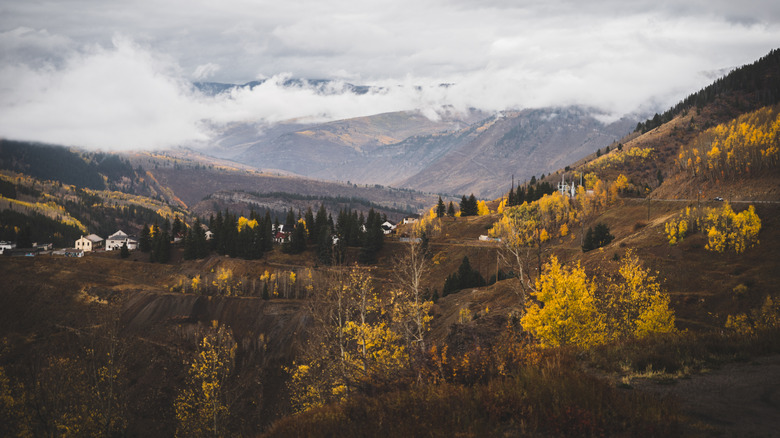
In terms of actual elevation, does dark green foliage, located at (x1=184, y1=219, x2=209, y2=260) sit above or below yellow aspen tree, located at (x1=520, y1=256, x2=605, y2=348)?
below

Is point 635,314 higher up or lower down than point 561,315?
lower down

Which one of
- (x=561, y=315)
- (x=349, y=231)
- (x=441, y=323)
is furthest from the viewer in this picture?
(x=349, y=231)

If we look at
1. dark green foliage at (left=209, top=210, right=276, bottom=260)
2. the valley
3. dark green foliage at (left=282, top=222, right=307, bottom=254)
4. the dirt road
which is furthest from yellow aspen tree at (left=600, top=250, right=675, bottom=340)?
dark green foliage at (left=209, top=210, right=276, bottom=260)

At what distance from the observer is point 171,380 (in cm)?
6775

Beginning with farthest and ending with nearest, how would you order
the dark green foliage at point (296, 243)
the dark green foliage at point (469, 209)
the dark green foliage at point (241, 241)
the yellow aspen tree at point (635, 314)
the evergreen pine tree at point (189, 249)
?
the dark green foliage at point (469, 209) → the dark green foliage at point (296, 243) → the evergreen pine tree at point (189, 249) → the dark green foliage at point (241, 241) → the yellow aspen tree at point (635, 314)

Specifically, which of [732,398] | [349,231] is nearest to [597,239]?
[349,231]

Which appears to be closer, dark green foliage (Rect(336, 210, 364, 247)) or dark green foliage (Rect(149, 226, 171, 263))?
dark green foliage (Rect(149, 226, 171, 263))

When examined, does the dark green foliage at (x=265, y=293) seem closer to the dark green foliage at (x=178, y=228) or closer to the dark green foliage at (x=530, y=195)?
the dark green foliage at (x=178, y=228)

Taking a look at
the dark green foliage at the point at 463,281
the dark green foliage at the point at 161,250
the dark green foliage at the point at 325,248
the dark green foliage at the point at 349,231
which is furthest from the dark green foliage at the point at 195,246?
the dark green foliage at the point at 463,281

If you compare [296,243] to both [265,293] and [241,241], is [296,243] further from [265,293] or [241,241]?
[265,293]

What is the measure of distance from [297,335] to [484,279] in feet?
138

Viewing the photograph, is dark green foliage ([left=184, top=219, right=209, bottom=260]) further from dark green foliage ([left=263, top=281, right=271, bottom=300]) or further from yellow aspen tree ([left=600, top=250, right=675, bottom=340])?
yellow aspen tree ([left=600, top=250, right=675, bottom=340])

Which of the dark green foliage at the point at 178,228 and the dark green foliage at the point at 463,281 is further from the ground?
the dark green foliage at the point at 178,228

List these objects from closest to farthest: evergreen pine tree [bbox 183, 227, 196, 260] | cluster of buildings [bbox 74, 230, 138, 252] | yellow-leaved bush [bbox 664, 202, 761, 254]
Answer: yellow-leaved bush [bbox 664, 202, 761, 254]
evergreen pine tree [bbox 183, 227, 196, 260]
cluster of buildings [bbox 74, 230, 138, 252]
